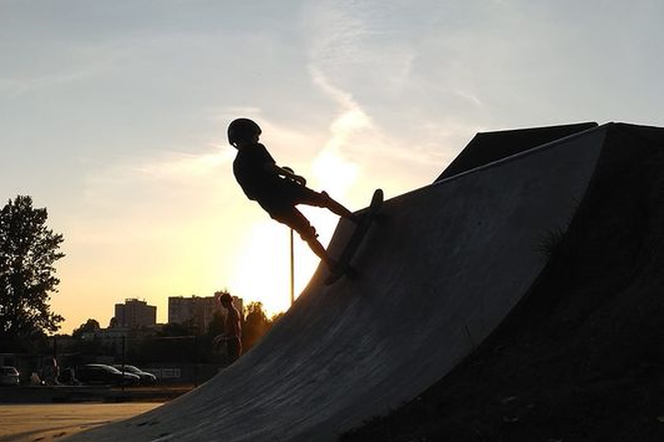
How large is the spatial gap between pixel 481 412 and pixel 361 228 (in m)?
3.92

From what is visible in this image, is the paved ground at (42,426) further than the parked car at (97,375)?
No

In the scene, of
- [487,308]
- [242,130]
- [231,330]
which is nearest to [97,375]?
[231,330]

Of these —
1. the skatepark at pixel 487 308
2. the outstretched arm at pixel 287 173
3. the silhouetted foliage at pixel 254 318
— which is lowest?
the skatepark at pixel 487 308

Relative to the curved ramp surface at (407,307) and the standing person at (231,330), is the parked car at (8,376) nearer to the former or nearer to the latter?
the standing person at (231,330)

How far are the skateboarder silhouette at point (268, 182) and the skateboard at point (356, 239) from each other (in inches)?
3.4

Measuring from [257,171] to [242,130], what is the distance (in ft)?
1.26

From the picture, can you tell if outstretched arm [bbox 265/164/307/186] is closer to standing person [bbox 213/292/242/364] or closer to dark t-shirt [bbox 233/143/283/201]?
dark t-shirt [bbox 233/143/283/201]

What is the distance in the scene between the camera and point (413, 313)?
18.8 ft

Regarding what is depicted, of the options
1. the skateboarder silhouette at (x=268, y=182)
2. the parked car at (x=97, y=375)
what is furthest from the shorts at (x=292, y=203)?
the parked car at (x=97, y=375)

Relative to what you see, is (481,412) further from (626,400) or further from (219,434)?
(219,434)

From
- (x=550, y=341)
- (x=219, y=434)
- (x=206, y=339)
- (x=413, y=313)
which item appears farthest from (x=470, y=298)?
(x=206, y=339)

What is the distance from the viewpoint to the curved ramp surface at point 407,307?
4.86 meters

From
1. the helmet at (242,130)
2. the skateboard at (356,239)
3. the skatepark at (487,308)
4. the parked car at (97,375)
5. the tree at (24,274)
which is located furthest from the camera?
Result: the tree at (24,274)

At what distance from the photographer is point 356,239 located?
24.3 ft
